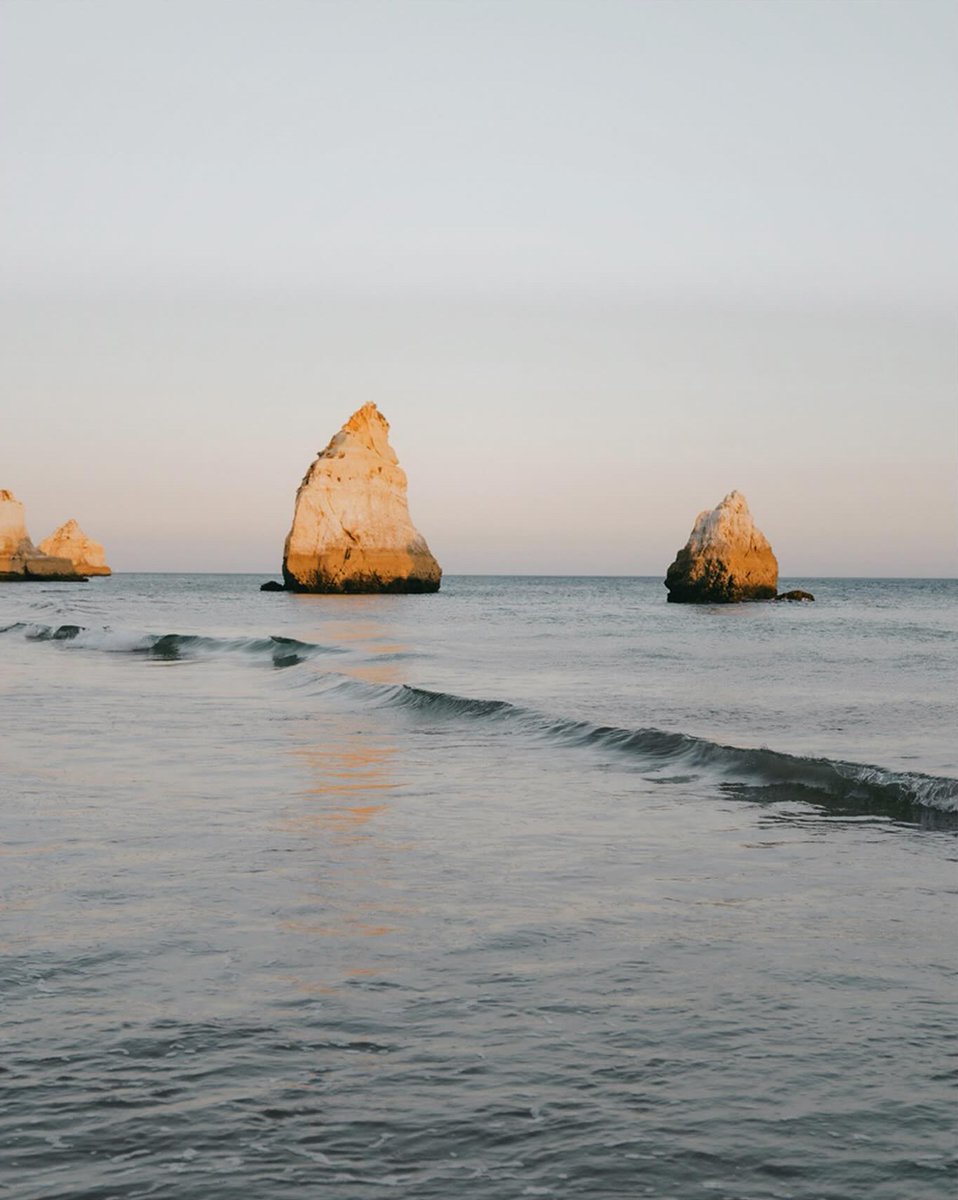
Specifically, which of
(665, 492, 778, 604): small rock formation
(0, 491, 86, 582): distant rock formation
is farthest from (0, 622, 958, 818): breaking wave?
(0, 491, 86, 582): distant rock formation

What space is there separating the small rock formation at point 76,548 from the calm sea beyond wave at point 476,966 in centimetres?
14220

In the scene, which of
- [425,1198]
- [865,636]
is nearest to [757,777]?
[425,1198]

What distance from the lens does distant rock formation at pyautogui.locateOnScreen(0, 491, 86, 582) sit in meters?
115

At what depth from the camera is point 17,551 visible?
117 metres

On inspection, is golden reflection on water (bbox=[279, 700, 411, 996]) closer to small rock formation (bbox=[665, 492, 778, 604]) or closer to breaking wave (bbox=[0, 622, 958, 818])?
breaking wave (bbox=[0, 622, 958, 818])

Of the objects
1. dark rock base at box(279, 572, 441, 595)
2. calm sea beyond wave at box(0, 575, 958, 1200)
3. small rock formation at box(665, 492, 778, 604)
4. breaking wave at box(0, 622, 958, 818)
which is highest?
small rock formation at box(665, 492, 778, 604)

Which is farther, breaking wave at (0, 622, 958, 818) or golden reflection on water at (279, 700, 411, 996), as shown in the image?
breaking wave at (0, 622, 958, 818)

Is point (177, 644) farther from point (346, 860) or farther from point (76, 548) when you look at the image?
point (76, 548)

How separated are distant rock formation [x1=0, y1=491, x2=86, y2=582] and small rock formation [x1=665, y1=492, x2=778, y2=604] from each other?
233 feet

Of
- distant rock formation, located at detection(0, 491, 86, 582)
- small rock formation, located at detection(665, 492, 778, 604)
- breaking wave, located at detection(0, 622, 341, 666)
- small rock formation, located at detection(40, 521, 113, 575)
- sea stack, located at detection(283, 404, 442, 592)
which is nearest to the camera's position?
breaking wave, located at detection(0, 622, 341, 666)

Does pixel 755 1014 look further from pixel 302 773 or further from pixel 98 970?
pixel 302 773

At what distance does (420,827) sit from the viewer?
8438 millimetres

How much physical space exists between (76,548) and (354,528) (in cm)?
8569

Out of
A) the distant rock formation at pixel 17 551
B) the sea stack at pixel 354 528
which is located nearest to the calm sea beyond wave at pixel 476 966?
the sea stack at pixel 354 528
